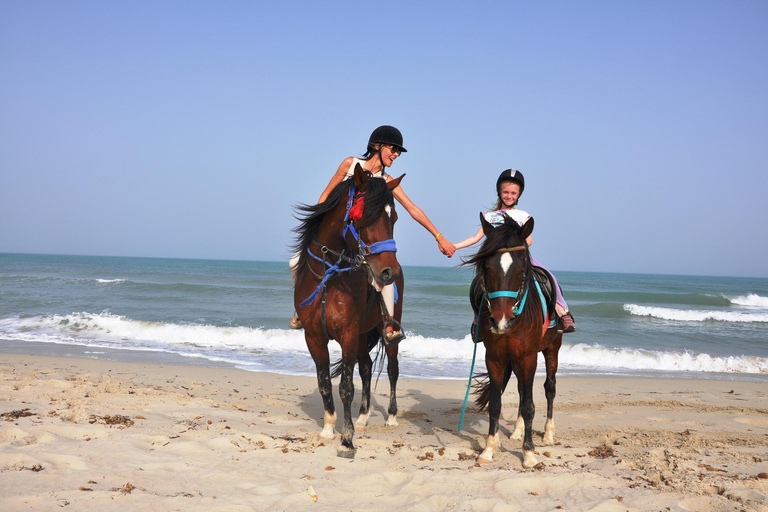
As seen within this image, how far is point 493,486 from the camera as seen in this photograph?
369 cm

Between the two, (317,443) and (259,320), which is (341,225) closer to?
(317,443)

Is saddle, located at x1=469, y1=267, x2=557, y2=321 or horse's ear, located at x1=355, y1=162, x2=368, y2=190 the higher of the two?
horse's ear, located at x1=355, y1=162, x2=368, y2=190

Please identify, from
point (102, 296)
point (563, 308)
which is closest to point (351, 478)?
point (563, 308)

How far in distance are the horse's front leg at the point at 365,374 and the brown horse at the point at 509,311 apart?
1.65m

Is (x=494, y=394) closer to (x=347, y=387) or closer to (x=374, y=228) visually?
(x=347, y=387)

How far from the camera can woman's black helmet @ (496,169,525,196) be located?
4.84 meters

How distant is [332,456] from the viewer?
Result: 434cm

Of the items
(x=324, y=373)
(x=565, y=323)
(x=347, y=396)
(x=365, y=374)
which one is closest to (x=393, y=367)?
(x=365, y=374)

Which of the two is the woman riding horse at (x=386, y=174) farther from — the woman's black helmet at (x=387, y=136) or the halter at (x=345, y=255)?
the halter at (x=345, y=255)

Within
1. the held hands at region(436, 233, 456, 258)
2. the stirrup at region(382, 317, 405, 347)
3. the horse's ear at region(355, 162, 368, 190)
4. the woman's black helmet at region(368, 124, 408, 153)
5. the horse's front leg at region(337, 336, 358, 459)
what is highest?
the woman's black helmet at region(368, 124, 408, 153)

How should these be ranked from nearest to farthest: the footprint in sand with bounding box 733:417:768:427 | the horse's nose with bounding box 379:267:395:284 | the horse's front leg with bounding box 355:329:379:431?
the horse's nose with bounding box 379:267:395:284 → the horse's front leg with bounding box 355:329:379:431 → the footprint in sand with bounding box 733:417:768:427

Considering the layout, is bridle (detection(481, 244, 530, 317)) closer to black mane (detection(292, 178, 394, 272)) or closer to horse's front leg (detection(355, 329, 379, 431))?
black mane (detection(292, 178, 394, 272))

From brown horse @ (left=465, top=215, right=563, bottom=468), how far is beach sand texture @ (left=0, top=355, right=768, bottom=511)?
53cm

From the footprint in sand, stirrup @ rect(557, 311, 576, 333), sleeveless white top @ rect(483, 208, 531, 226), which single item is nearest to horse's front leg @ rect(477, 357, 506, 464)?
stirrup @ rect(557, 311, 576, 333)
